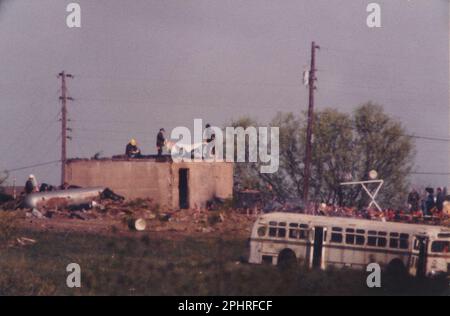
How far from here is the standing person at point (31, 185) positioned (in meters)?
24.5

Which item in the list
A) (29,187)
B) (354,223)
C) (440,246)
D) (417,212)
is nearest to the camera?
(440,246)

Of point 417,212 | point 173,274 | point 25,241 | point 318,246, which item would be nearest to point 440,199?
point 417,212

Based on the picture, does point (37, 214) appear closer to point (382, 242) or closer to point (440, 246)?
point (382, 242)

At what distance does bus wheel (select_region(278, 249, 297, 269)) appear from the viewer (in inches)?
638

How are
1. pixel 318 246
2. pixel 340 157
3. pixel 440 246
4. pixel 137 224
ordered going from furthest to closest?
pixel 340 157
pixel 137 224
pixel 318 246
pixel 440 246

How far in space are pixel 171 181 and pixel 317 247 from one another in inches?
267

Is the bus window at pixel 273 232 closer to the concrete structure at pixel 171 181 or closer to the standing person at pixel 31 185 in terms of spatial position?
the concrete structure at pixel 171 181

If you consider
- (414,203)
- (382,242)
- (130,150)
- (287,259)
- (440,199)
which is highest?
(130,150)

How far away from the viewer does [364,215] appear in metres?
19.6

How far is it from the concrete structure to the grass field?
3.26 metres

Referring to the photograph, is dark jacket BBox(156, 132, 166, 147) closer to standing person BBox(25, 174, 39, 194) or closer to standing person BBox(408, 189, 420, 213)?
standing person BBox(25, 174, 39, 194)

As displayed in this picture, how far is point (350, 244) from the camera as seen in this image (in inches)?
659

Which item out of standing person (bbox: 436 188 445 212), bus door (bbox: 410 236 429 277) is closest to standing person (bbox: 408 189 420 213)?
standing person (bbox: 436 188 445 212)

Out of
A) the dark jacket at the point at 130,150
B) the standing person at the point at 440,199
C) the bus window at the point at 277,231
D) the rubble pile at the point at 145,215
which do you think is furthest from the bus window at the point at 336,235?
the dark jacket at the point at 130,150
